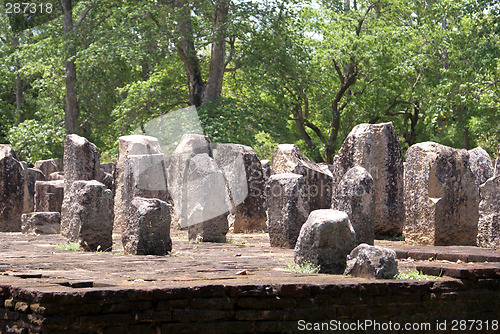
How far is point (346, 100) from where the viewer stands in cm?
3225

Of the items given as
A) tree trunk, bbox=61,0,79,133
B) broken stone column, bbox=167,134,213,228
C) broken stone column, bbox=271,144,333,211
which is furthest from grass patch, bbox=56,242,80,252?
tree trunk, bbox=61,0,79,133

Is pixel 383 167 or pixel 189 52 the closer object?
pixel 383 167

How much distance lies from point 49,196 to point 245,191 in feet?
14.6

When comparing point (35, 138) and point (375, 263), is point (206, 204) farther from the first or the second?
point (35, 138)

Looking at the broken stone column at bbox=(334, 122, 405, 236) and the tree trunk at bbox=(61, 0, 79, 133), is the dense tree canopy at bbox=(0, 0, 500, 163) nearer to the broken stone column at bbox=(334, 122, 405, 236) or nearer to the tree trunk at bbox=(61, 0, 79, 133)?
the tree trunk at bbox=(61, 0, 79, 133)

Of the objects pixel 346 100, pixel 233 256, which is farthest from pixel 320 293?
pixel 346 100

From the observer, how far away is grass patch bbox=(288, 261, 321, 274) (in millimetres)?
7748

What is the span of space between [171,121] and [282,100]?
15.7 feet

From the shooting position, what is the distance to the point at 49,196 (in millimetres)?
17000

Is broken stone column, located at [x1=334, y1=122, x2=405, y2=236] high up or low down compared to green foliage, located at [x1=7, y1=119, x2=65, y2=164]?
down

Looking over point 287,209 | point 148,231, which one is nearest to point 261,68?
point 287,209

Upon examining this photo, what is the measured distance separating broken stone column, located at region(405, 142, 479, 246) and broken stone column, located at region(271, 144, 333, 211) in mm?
4004

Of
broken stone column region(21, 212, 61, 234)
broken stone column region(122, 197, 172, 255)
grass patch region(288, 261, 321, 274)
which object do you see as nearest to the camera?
grass patch region(288, 261, 321, 274)

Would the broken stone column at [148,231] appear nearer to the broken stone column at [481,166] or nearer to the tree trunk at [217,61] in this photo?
the broken stone column at [481,166]
